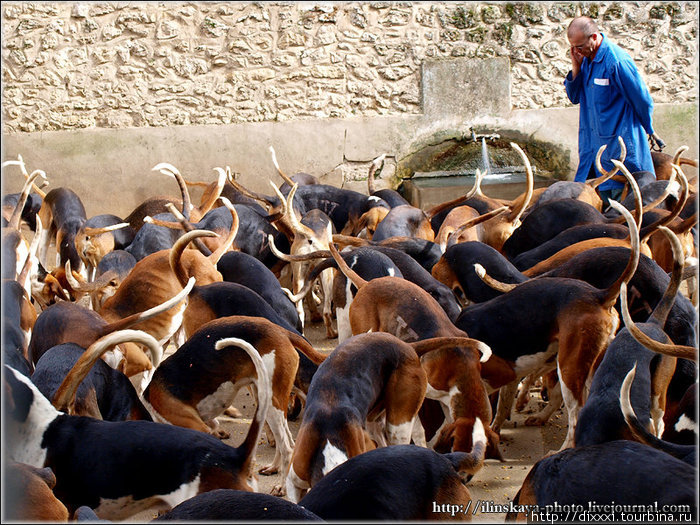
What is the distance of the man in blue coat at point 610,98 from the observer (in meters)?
7.41

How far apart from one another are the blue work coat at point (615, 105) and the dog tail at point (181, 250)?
4.15 m

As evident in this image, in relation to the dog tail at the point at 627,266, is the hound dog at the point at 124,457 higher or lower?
lower

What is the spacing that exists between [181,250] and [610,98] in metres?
4.66

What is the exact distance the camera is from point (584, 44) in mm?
7469

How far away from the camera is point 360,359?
3510mm

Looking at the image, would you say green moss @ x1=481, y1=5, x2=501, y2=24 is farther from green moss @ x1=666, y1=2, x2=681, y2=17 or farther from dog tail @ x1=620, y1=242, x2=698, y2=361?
dog tail @ x1=620, y1=242, x2=698, y2=361

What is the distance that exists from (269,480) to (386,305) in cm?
105

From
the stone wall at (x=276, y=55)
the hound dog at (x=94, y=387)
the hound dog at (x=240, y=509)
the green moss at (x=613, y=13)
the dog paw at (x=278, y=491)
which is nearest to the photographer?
the hound dog at (x=240, y=509)

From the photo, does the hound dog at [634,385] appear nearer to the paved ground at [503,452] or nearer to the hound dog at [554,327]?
the hound dog at [554,327]

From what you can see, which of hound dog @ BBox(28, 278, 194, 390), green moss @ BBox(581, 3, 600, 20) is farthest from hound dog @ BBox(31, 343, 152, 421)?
green moss @ BBox(581, 3, 600, 20)

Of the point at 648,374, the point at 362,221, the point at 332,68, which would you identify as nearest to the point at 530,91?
the point at 332,68

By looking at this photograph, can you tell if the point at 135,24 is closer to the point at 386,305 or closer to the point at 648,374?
the point at 386,305

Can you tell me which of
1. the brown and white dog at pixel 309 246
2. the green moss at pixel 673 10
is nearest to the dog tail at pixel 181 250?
the brown and white dog at pixel 309 246

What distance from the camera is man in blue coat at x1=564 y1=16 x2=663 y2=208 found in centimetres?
741
